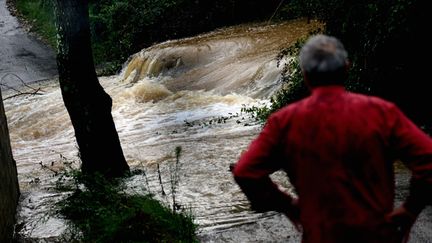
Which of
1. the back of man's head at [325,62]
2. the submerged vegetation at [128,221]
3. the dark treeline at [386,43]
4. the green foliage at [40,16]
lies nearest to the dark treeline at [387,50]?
the dark treeline at [386,43]

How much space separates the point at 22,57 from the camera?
23.4 meters

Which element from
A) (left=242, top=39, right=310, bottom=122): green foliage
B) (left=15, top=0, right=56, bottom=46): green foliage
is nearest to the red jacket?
(left=242, top=39, right=310, bottom=122): green foliage

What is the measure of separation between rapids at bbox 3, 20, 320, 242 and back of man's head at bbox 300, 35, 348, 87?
2.76 metres

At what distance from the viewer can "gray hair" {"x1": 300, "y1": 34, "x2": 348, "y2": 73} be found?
2.42 meters

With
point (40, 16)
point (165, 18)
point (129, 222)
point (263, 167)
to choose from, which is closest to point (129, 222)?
point (129, 222)

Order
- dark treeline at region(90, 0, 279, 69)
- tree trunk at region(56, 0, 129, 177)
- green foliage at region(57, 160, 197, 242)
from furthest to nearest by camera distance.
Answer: dark treeline at region(90, 0, 279, 69)
tree trunk at region(56, 0, 129, 177)
green foliage at region(57, 160, 197, 242)

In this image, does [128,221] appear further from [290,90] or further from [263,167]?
[290,90]

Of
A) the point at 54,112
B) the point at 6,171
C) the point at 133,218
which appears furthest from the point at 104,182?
the point at 54,112

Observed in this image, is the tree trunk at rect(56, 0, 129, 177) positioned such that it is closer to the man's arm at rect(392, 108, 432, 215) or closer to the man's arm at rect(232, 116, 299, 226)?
the man's arm at rect(232, 116, 299, 226)

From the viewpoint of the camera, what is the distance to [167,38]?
2070 centimetres

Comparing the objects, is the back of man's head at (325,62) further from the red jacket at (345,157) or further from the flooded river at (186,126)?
the flooded river at (186,126)

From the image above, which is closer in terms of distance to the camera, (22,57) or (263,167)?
(263,167)

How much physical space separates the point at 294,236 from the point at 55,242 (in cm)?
223

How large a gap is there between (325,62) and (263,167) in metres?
0.52
